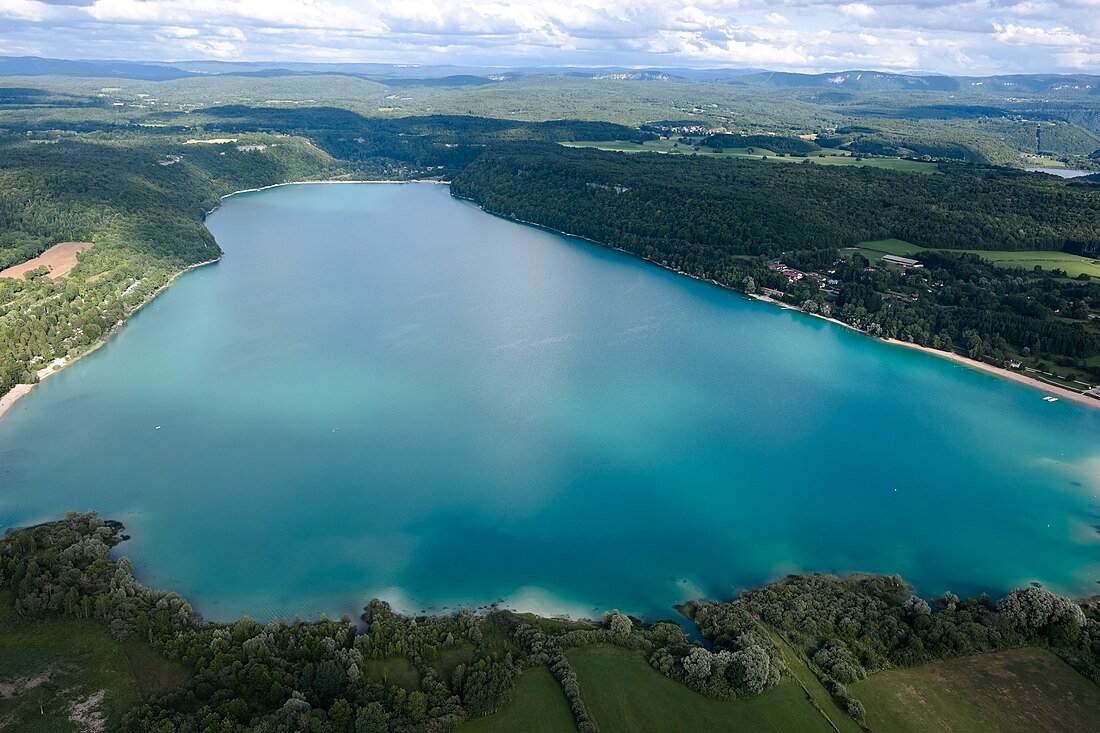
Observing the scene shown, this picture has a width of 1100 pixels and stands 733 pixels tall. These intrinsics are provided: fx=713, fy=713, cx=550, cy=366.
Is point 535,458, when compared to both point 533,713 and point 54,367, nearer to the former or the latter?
point 533,713

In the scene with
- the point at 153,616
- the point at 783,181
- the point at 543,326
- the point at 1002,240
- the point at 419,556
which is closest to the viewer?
the point at 153,616

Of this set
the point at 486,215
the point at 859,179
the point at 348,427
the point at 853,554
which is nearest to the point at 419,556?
the point at 348,427

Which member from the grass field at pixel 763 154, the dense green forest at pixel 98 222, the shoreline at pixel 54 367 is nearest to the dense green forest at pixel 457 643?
the shoreline at pixel 54 367

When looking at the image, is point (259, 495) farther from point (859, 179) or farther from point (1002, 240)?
point (859, 179)

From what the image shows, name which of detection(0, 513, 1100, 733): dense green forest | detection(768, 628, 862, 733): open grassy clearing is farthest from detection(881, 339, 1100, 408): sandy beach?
detection(768, 628, 862, 733): open grassy clearing

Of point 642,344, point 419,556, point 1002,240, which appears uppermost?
point 1002,240

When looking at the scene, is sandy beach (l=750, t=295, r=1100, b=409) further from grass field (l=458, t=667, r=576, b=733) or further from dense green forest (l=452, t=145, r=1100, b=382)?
grass field (l=458, t=667, r=576, b=733)
